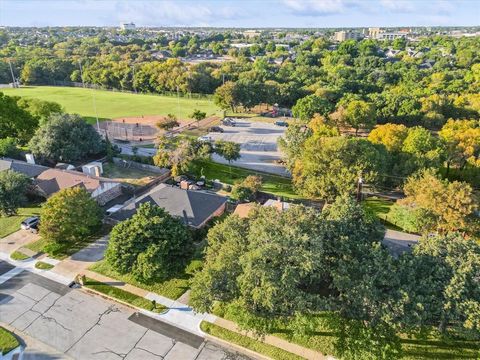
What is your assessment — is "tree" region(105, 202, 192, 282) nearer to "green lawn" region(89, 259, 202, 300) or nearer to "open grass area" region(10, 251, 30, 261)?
"green lawn" region(89, 259, 202, 300)

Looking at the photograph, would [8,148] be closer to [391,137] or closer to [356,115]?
[391,137]

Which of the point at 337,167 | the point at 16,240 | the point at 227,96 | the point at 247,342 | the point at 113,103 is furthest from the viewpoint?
the point at 113,103

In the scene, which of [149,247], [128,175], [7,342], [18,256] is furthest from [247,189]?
[7,342]

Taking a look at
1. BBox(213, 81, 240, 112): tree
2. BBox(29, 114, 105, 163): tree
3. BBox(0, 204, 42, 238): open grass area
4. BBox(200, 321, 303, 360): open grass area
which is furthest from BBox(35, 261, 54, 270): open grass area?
BBox(213, 81, 240, 112): tree

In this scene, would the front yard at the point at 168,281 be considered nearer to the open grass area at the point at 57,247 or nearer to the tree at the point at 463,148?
the open grass area at the point at 57,247

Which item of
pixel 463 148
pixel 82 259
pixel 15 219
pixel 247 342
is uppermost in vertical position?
pixel 463 148

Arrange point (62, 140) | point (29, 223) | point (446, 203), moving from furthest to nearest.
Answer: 1. point (62, 140)
2. point (29, 223)
3. point (446, 203)

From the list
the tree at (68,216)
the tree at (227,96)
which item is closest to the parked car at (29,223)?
the tree at (68,216)
